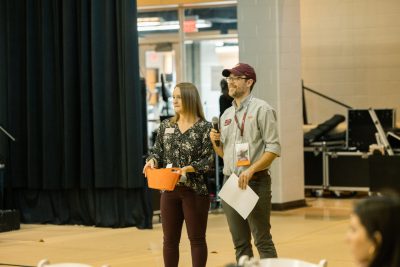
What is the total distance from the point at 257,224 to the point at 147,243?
3.27 metres

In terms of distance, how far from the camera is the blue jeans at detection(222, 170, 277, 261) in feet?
16.3

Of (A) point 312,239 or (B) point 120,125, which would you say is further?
(B) point 120,125

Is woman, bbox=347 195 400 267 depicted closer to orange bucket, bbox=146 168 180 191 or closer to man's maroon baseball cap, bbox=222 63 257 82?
man's maroon baseball cap, bbox=222 63 257 82

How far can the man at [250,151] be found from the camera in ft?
16.3

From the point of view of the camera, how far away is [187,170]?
5.25 metres

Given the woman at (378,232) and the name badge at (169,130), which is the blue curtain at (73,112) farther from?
the woman at (378,232)

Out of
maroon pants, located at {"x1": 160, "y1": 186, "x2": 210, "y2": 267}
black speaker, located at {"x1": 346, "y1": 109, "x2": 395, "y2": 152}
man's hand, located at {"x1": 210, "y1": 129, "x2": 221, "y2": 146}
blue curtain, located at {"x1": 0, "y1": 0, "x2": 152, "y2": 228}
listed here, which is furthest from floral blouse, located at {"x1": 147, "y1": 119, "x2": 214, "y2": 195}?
black speaker, located at {"x1": 346, "y1": 109, "x2": 395, "y2": 152}

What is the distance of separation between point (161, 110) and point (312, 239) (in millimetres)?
7278

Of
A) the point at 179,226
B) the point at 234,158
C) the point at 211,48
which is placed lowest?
the point at 179,226

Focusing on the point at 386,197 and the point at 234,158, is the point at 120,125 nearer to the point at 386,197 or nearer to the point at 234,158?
the point at 234,158

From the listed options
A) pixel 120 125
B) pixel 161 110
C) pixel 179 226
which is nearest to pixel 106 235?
pixel 120 125

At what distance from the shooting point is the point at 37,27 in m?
9.76

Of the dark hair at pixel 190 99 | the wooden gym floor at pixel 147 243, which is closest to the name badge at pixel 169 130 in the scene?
the dark hair at pixel 190 99

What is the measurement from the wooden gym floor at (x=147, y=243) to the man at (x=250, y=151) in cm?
186
